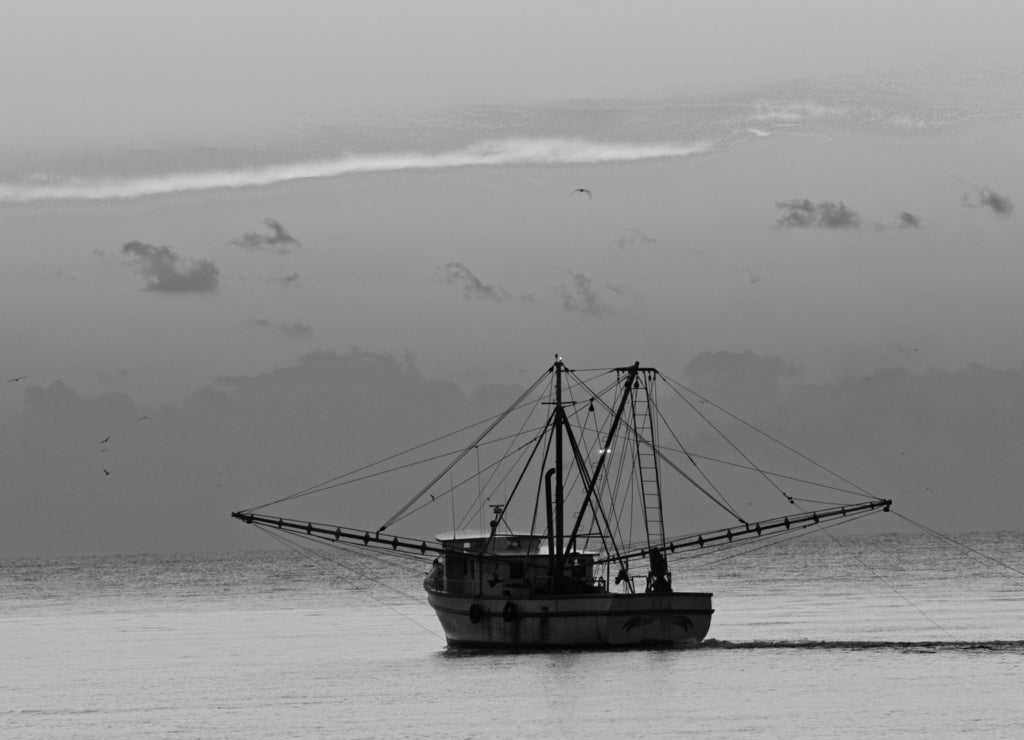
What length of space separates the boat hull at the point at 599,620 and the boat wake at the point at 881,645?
3.15 m

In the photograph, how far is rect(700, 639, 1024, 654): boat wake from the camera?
88.6 meters

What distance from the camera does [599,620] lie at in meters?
84.7

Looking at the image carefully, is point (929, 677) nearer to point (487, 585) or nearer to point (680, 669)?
point (680, 669)

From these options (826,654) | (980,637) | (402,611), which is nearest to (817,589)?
(402,611)

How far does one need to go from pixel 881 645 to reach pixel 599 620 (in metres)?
16.7

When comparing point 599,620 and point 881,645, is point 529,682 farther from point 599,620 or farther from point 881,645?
point 881,645

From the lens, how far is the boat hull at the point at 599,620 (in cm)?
8450

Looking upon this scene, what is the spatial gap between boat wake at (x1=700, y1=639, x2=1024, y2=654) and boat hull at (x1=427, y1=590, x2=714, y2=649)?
3.15m

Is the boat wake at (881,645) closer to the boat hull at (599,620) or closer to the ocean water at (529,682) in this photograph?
the ocean water at (529,682)

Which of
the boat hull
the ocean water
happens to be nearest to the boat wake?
the ocean water

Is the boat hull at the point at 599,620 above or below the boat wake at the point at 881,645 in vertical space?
above

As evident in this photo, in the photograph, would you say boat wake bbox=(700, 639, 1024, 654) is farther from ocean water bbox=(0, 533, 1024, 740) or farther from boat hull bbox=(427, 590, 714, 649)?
boat hull bbox=(427, 590, 714, 649)

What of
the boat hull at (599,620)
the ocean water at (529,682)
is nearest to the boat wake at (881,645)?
the ocean water at (529,682)

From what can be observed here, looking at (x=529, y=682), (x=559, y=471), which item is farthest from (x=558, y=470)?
(x=529, y=682)
